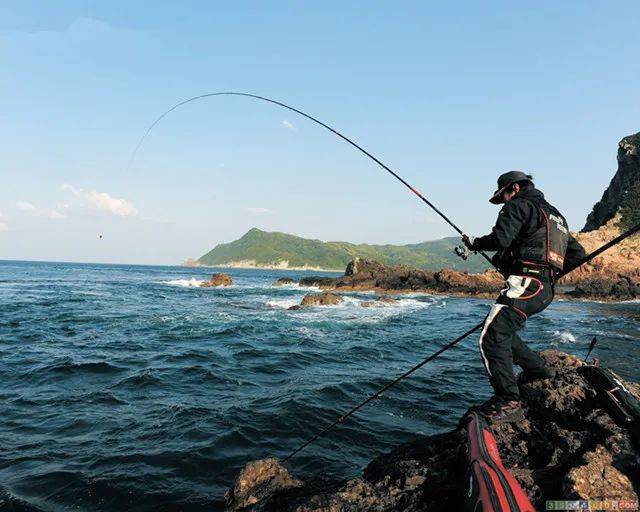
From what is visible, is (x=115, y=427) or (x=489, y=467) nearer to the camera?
(x=489, y=467)

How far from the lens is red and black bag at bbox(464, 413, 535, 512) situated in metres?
2.80

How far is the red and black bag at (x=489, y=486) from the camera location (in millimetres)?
2799

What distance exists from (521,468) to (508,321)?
149 centimetres

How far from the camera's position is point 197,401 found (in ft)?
29.7

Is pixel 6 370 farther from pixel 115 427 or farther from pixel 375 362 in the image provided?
pixel 375 362

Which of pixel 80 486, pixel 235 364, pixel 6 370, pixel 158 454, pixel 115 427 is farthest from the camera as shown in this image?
pixel 235 364

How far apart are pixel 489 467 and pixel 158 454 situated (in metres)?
5.37

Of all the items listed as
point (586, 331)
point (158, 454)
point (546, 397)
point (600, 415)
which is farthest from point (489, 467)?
point (586, 331)

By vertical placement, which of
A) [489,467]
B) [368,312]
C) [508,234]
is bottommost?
[368,312]

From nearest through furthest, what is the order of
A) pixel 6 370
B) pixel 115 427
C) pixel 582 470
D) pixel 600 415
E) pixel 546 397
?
pixel 582 470 < pixel 600 415 < pixel 546 397 < pixel 115 427 < pixel 6 370

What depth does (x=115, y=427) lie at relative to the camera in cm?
752

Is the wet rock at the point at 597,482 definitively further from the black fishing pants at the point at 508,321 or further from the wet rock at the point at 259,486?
the wet rock at the point at 259,486

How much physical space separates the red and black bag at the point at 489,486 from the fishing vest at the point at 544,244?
81.7 inches

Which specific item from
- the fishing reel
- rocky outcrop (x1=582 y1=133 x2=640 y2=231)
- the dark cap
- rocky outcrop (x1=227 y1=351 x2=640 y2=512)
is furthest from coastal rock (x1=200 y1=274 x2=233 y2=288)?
rocky outcrop (x1=582 y1=133 x2=640 y2=231)
